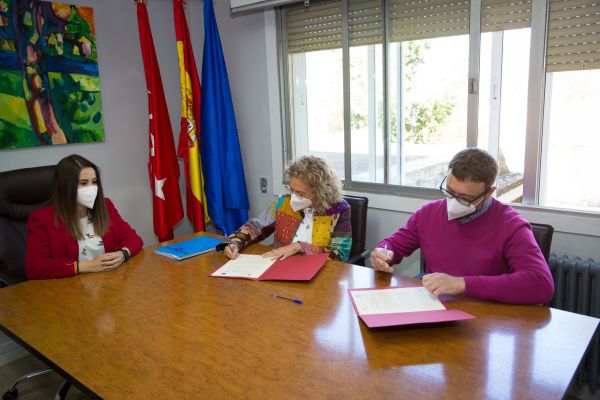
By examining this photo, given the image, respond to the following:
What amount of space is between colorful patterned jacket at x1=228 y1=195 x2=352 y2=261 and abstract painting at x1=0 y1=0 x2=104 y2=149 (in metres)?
1.38

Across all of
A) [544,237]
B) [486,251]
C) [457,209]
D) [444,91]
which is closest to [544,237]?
[544,237]

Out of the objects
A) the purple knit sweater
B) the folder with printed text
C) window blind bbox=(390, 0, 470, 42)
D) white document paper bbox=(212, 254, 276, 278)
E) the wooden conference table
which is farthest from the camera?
window blind bbox=(390, 0, 470, 42)

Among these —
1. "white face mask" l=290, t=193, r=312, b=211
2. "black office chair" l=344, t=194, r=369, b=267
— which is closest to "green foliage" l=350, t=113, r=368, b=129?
"black office chair" l=344, t=194, r=369, b=267

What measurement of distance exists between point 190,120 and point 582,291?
2.45 meters

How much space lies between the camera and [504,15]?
2260 millimetres

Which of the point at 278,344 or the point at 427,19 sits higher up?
the point at 427,19

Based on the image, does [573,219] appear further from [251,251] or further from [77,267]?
[77,267]

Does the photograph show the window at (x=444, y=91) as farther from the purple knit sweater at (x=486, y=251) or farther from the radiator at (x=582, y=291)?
the purple knit sweater at (x=486, y=251)

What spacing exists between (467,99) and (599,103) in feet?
1.96

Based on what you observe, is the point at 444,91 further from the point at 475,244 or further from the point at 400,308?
the point at 400,308

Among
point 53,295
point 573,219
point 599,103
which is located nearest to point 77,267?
point 53,295

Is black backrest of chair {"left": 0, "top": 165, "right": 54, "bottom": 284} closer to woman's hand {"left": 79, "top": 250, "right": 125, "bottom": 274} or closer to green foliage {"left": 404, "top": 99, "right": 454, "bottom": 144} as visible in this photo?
woman's hand {"left": 79, "top": 250, "right": 125, "bottom": 274}

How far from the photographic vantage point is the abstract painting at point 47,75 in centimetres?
253

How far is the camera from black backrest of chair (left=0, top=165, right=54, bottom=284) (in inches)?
84.2
